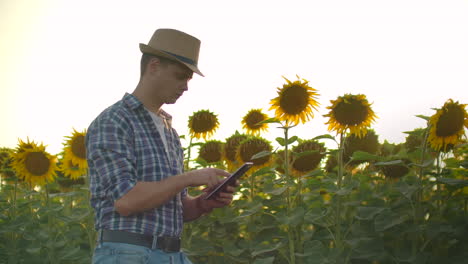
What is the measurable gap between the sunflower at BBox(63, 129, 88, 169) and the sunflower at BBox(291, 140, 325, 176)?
292 centimetres

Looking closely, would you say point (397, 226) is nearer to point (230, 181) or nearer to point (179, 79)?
point (230, 181)

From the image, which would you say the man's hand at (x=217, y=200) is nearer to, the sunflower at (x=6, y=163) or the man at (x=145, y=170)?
the man at (x=145, y=170)

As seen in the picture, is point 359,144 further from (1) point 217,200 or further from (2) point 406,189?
(1) point 217,200

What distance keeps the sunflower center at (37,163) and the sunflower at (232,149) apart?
267 centimetres

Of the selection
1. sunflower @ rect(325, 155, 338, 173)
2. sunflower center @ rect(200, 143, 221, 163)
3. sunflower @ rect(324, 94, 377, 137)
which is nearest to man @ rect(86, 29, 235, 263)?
sunflower @ rect(324, 94, 377, 137)

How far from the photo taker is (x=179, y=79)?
3.12 metres

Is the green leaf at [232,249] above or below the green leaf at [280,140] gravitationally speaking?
below

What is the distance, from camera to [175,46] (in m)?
3.25

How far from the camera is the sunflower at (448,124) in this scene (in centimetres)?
424

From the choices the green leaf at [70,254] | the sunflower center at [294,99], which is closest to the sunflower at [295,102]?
the sunflower center at [294,99]

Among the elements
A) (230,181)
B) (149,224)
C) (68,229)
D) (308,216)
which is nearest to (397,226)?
(308,216)

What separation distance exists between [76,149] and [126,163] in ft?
13.0

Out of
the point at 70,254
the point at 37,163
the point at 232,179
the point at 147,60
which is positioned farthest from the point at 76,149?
the point at 232,179

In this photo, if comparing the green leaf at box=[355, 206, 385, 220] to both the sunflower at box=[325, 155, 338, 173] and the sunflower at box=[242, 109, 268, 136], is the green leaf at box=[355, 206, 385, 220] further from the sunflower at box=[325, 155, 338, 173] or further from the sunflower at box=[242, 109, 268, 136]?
the sunflower at box=[242, 109, 268, 136]
